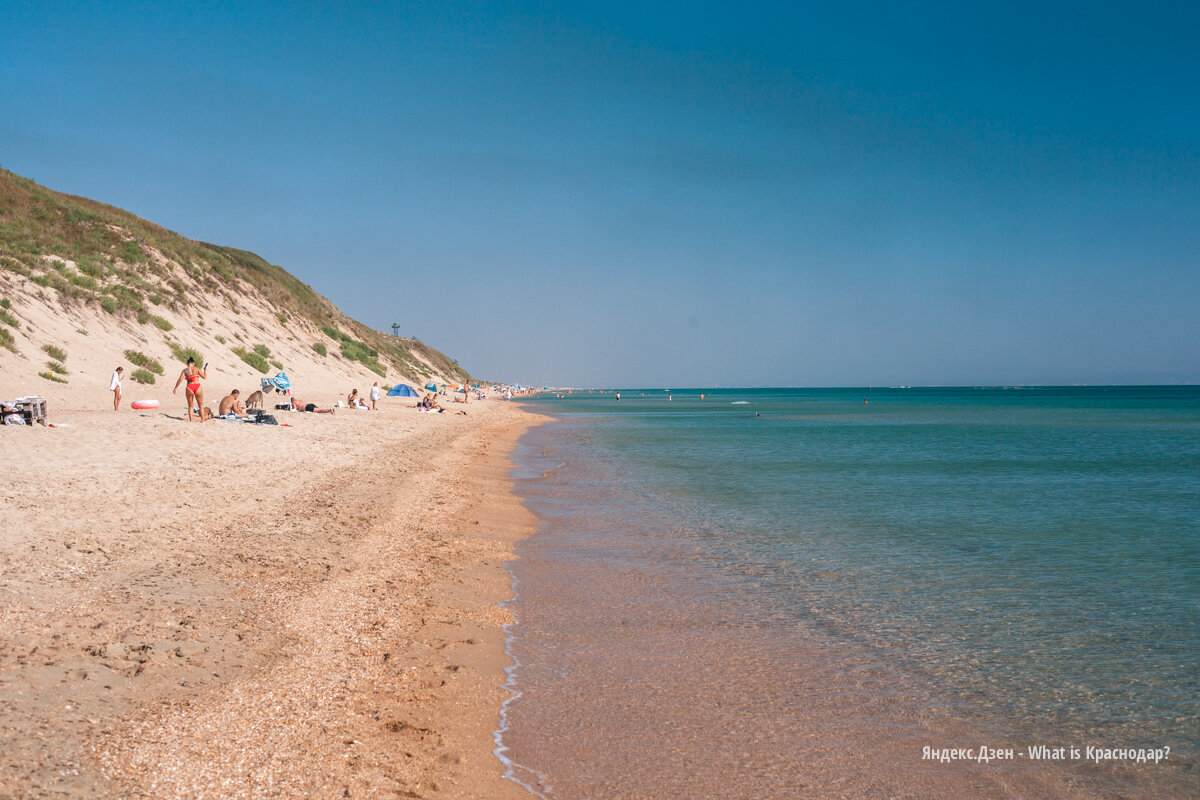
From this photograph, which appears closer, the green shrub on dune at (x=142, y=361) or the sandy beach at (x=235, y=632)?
the sandy beach at (x=235, y=632)

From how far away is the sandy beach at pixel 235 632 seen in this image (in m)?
4.25

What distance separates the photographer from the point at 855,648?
7195 millimetres

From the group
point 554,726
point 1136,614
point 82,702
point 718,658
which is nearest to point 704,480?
point 1136,614

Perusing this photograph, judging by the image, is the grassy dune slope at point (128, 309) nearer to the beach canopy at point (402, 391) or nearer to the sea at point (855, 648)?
the beach canopy at point (402, 391)

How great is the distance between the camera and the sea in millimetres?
4891

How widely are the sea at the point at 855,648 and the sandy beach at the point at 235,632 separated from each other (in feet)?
2.10

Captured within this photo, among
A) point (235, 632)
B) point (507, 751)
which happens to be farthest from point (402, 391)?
point (507, 751)

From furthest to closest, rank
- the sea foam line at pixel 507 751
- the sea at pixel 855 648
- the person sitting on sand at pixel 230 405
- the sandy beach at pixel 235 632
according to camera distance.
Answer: the person sitting on sand at pixel 230 405 → the sea at pixel 855 648 → the sea foam line at pixel 507 751 → the sandy beach at pixel 235 632

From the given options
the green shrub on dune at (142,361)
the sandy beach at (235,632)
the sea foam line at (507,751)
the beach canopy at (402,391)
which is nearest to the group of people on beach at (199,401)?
the green shrub on dune at (142,361)

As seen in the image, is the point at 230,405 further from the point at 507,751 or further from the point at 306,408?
the point at 507,751

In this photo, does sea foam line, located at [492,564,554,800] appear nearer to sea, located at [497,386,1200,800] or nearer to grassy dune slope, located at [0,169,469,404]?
sea, located at [497,386,1200,800]

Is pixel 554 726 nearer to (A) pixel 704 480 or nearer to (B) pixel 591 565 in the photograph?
(B) pixel 591 565

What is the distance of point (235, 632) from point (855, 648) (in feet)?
19.1

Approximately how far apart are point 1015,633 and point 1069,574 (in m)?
3.31
